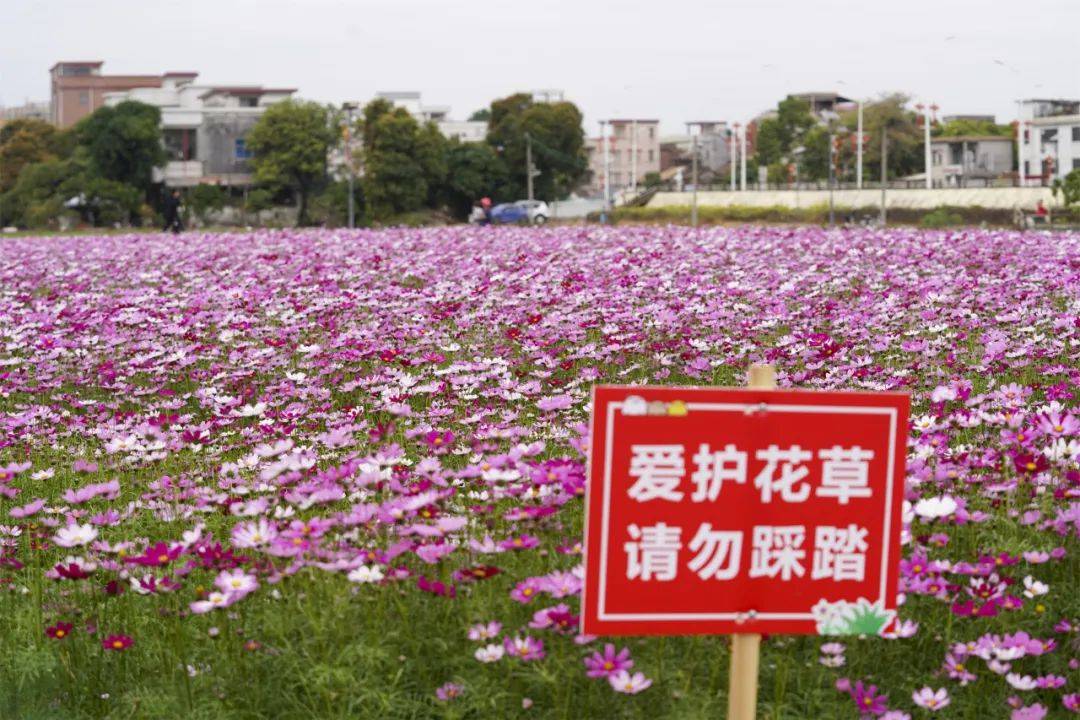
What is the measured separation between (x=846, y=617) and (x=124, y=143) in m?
61.6

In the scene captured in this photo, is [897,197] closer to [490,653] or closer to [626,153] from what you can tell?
[490,653]

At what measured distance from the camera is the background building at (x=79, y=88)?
4638 inches

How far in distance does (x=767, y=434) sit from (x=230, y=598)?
59.1 inches

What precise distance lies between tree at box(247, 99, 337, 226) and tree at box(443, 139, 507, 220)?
5.72 metres

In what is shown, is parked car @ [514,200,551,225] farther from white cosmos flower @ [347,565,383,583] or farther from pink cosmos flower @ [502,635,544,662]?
pink cosmos flower @ [502,635,544,662]

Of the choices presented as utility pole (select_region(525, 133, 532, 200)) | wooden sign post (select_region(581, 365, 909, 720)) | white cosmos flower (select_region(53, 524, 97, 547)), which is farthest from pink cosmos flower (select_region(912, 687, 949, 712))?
utility pole (select_region(525, 133, 532, 200))

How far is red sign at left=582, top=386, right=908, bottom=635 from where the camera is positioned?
2848 mm

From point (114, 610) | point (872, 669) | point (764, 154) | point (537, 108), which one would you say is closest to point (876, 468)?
point (872, 669)

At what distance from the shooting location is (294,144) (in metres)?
66.3

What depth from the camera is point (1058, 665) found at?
4043mm

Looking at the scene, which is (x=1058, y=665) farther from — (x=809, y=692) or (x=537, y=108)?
(x=537, y=108)

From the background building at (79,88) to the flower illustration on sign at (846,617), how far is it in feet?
397

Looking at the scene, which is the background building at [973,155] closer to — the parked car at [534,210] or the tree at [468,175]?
the tree at [468,175]

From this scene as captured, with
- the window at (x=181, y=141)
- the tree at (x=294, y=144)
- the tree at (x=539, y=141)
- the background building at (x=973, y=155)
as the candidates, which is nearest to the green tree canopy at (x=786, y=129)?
the background building at (x=973, y=155)
